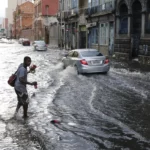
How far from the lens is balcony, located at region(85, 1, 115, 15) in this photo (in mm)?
36787

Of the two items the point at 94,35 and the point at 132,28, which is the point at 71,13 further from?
the point at 132,28

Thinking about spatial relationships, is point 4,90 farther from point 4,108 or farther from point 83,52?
point 83,52

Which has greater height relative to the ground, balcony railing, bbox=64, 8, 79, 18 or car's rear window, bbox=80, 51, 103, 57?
balcony railing, bbox=64, 8, 79, 18

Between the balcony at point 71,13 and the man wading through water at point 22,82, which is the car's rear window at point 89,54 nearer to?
the man wading through water at point 22,82

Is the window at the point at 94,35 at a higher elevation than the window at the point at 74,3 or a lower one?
lower

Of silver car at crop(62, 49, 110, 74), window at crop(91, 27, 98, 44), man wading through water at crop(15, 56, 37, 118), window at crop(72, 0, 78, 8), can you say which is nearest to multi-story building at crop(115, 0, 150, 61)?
window at crop(91, 27, 98, 44)

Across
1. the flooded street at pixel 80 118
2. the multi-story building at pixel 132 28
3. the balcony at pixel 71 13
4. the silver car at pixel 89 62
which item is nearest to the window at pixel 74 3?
the balcony at pixel 71 13

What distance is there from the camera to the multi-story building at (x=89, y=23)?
1515 inches

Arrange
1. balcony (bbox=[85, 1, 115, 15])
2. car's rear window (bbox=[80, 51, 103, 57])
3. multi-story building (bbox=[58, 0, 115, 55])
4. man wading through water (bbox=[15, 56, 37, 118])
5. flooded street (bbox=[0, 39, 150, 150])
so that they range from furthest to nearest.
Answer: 1. multi-story building (bbox=[58, 0, 115, 55])
2. balcony (bbox=[85, 1, 115, 15])
3. car's rear window (bbox=[80, 51, 103, 57])
4. man wading through water (bbox=[15, 56, 37, 118])
5. flooded street (bbox=[0, 39, 150, 150])

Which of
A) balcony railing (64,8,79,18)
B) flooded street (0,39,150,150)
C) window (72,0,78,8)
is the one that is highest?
window (72,0,78,8)

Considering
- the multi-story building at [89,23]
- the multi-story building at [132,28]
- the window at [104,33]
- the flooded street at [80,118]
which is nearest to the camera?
the flooded street at [80,118]

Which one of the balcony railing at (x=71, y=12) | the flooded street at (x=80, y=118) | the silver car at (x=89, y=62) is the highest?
the balcony railing at (x=71, y=12)

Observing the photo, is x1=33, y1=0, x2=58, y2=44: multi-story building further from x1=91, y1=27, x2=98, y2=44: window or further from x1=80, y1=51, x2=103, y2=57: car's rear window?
x1=80, y1=51, x2=103, y2=57: car's rear window

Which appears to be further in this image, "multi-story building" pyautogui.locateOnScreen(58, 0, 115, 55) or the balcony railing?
the balcony railing
